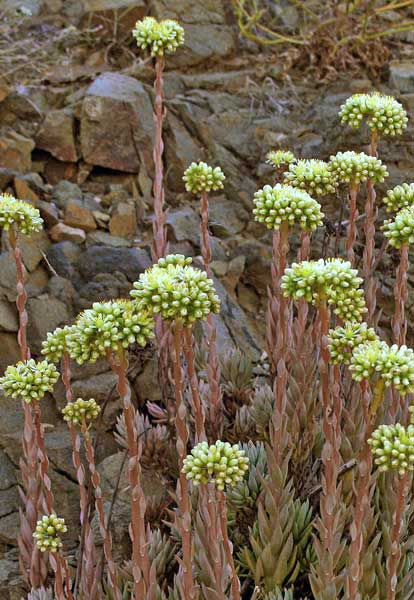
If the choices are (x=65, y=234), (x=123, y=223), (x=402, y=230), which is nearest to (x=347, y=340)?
(x=402, y=230)

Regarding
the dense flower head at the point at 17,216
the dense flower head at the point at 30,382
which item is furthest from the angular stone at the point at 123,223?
the dense flower head at the point at 30,382

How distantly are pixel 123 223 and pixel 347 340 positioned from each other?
2.46 meters

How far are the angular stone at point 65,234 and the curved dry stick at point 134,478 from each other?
2101mm

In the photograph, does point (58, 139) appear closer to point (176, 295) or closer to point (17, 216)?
point (17, 216)

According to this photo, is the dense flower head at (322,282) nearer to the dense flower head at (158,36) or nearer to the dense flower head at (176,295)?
the dense flower head at (176,295)

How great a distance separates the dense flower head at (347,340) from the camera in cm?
185

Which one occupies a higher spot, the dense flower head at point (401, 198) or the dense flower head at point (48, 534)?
the dense flower head at point (401, 198)

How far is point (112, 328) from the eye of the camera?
5.79ft

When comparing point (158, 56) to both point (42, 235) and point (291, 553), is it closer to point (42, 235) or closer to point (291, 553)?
point (42, 235)

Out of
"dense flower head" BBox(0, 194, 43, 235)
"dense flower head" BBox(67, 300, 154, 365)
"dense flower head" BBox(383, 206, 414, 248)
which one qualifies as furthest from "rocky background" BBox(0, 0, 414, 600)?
"dense flower head" BBox(67, 300, 154, 365)

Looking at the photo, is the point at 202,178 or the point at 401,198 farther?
the point at 202,178

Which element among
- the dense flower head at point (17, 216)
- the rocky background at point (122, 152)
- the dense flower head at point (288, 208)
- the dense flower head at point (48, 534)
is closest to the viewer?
the dense flower head at point (288, 208)

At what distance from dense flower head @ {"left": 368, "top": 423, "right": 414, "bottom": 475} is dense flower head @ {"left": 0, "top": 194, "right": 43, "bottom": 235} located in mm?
1291

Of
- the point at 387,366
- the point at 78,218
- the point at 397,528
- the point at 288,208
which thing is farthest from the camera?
the point at 78,218
